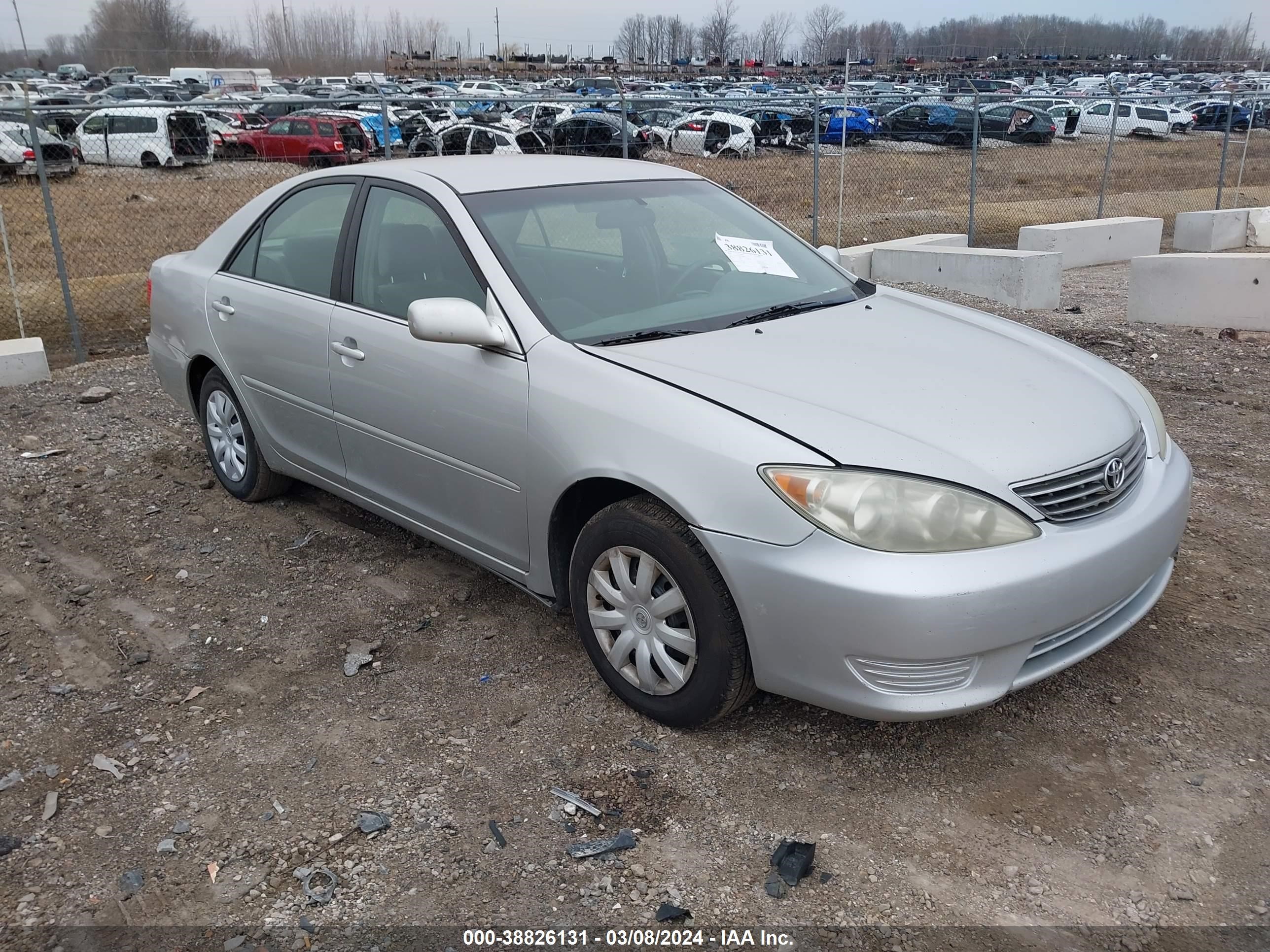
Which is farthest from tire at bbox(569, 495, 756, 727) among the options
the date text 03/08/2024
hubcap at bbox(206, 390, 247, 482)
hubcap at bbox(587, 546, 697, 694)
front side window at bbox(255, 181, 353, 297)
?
hubcap at bbox(206, 390, 247, 482)

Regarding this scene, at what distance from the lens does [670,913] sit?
2.55m

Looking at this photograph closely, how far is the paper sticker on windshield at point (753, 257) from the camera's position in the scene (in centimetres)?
410

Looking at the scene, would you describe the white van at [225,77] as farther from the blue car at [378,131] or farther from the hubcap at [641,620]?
the hubcap at [641,620]

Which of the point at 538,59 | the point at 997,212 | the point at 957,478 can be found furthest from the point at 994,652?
the point at 538,59

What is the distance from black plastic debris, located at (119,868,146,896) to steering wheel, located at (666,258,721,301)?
2.42 meters

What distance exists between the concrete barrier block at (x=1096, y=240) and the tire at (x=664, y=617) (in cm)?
993

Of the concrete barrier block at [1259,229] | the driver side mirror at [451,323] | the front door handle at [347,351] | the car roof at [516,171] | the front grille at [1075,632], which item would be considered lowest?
the concrete barrier block at [1259,229]

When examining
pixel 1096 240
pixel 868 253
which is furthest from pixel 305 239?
pixel 1096 240

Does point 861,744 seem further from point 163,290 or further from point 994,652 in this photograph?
point 163,290

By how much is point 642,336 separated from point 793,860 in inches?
66.5

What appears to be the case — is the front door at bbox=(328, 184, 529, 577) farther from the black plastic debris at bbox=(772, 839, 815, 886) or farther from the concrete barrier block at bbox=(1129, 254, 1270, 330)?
the concrete barrier block at bbox=(1129, 254, 1270, 330)

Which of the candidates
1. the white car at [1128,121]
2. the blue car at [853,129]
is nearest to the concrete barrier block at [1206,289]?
the blue car at [853,129]

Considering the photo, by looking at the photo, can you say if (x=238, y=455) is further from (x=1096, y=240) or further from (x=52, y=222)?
(x=1096, y=240)

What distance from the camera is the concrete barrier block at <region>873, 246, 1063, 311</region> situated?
9.45 m
